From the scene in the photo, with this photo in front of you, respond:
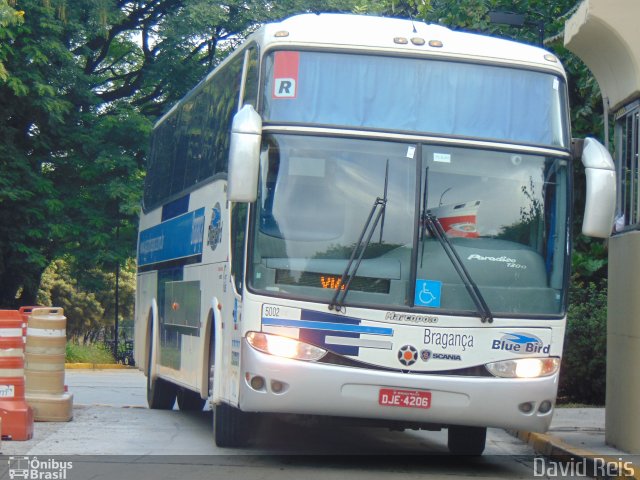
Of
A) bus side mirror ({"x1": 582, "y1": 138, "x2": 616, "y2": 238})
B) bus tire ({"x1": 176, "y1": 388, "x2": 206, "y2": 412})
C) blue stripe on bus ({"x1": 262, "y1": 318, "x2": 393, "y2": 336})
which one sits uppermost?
bus side mirror ({"x1": 582, "y1": 138, "x2": 616, "y2": 238})

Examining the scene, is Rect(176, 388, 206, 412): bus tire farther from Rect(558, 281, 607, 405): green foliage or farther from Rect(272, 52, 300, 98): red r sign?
Rect(272, 52, 300, 98): red r sign

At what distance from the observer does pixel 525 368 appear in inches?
389

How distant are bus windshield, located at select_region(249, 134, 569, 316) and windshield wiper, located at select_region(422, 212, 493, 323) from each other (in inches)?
1.6

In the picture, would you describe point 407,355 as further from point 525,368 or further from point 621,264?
point 621,264

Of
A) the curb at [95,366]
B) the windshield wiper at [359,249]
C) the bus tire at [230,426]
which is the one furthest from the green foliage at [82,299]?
the windshield wiper at [359,249]

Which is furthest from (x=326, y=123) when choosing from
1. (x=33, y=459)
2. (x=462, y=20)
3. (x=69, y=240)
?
(x=69, y=240)

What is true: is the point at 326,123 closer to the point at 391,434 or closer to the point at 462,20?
the point at 391,434

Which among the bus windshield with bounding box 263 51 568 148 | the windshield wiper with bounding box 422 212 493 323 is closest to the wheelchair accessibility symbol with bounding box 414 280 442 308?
the windshield wiper with bounding box 422 212 493 323

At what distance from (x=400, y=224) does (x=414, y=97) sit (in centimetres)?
120

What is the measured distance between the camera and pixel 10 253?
2916 cm

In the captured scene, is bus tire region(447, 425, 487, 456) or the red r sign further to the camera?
bus tire region(447, 425, 487, 456)

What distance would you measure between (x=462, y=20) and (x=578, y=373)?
22.4ft

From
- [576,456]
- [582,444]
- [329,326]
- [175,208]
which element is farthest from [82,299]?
[329,326]

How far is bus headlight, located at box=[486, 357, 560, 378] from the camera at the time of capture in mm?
9797
